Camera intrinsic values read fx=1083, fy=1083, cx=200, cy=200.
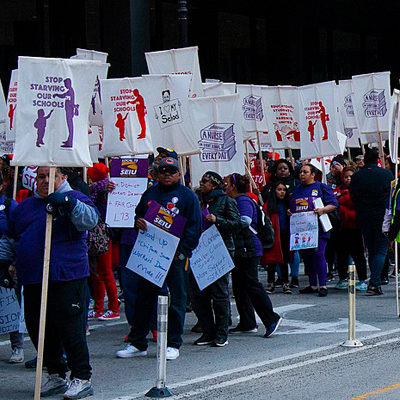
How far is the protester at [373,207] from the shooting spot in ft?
48.1

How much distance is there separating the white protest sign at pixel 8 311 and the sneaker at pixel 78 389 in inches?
61.2

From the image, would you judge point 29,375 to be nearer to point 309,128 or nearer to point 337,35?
point 309,128

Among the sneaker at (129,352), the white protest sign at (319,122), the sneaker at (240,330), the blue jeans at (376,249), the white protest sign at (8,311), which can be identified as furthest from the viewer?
the white protest sign at (319,122)

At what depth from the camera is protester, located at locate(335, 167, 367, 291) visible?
1557 cm

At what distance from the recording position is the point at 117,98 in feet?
43.1

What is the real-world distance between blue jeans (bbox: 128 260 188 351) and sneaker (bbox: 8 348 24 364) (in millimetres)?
1036

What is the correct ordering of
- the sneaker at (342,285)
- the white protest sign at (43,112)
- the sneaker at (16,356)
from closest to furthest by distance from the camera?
the white protest sign at (43,112), the sneaker at (16,356), the sneaker at (342,285)

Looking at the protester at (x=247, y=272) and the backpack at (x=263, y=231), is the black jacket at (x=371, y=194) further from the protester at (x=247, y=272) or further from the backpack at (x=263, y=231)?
the protester at (x=247, y=272)

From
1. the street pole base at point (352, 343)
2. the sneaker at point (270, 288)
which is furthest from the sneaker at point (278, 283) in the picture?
the street pole base at point (352, 343)

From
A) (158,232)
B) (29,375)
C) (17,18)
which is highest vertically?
(17,18)

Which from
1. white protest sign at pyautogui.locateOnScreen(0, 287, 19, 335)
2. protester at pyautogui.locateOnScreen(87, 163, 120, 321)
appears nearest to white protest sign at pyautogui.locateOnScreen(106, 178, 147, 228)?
protester at pyautogui.locateOnScreen(87, 163, 120, 321)

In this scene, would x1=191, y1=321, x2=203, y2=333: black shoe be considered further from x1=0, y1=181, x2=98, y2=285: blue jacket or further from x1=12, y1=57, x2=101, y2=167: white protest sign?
x1=12, y1=57, x2=101, y2=167: white protest sign

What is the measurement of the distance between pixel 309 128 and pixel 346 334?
625 centimetres

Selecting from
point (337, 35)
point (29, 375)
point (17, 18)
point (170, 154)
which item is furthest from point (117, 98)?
point (337, 35)
